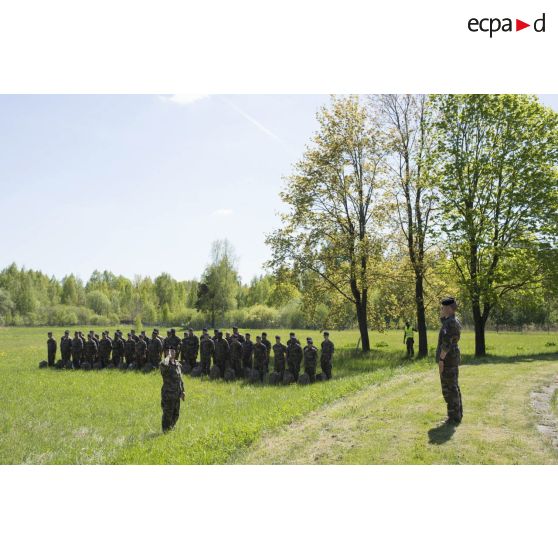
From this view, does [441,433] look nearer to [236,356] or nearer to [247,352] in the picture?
[236,356]

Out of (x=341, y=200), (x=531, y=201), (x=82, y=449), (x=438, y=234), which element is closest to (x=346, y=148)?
(x=341, y=200)

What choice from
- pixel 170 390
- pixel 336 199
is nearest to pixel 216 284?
pixel 336 199

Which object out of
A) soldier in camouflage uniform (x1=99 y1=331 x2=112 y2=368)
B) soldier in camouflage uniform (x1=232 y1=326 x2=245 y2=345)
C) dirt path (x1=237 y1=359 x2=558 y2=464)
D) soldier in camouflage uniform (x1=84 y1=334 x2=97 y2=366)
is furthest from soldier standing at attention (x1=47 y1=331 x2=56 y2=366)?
dirt path (x1=237 y1=359 x2=558 y2=464)

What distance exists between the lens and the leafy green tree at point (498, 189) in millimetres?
20125

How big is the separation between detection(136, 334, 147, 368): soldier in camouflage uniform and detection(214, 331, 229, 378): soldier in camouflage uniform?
405 cm

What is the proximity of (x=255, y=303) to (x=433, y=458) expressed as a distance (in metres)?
36.4

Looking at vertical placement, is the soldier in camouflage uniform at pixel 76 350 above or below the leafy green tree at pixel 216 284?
below

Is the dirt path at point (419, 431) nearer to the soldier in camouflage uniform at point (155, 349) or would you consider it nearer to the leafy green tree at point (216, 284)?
the soldier in camouflage uniform at point (155, 349)

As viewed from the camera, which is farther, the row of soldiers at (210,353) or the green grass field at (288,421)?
the row of soldiers at (210,353)

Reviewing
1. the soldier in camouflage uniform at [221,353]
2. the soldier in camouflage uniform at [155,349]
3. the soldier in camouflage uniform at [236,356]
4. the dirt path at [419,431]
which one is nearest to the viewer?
the dirt path at [419,431]

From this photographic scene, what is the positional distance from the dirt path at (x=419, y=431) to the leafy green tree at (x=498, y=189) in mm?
9172

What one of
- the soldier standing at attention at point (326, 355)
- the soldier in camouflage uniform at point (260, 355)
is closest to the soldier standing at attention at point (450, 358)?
the soldier standing at attention at point (326, 355)

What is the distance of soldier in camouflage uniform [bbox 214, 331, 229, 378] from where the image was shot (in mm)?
18766

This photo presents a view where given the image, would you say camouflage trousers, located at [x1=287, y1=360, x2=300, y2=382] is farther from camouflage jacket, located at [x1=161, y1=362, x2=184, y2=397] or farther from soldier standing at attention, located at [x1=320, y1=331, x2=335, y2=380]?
camouflage jacket, located at [x1=161, y1=362, x2=184, y2=397]
